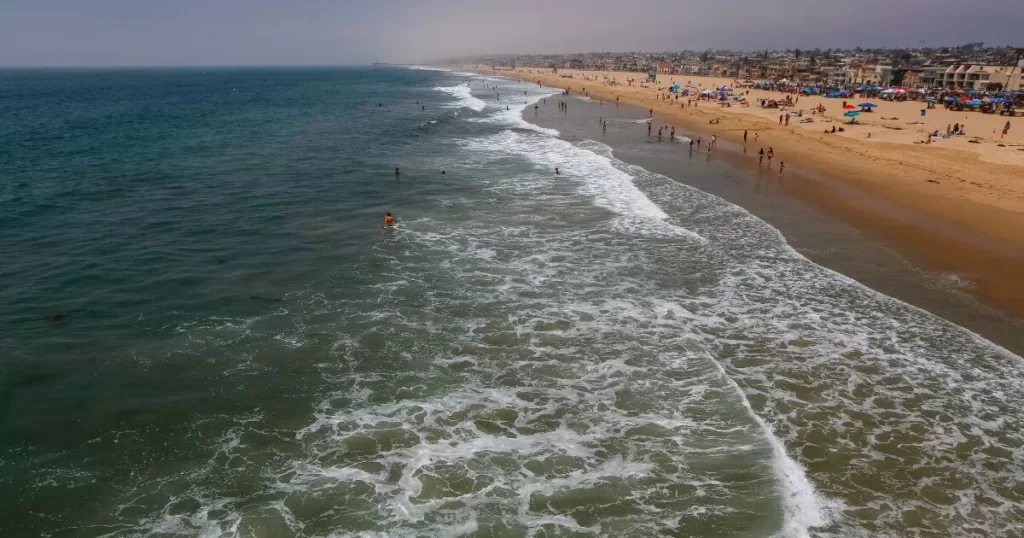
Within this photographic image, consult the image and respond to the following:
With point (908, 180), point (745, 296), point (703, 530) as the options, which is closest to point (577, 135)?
point (908, 180)

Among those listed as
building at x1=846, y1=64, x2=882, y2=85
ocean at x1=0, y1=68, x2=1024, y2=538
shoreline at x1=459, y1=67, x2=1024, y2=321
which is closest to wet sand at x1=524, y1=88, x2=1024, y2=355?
shoreline at x1=459, y1=67, x2=1024, y2=321

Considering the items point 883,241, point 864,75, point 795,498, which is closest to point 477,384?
point 795,498

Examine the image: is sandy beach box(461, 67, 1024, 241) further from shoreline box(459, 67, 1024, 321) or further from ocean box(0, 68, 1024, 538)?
ocean box(0, 68, 1024, 538)

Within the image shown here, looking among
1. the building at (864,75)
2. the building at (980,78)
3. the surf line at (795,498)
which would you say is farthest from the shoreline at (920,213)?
the building at (864,75)

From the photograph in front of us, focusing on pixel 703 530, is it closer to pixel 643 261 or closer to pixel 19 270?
pixel 643 261

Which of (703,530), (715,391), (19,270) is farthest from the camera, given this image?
(19,270)

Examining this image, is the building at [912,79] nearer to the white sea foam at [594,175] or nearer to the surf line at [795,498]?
the white sea foam at [594,175]

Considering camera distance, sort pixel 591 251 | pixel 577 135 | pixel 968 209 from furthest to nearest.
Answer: pixel 577 135 < pixel 968 209 < pixel 591 251
